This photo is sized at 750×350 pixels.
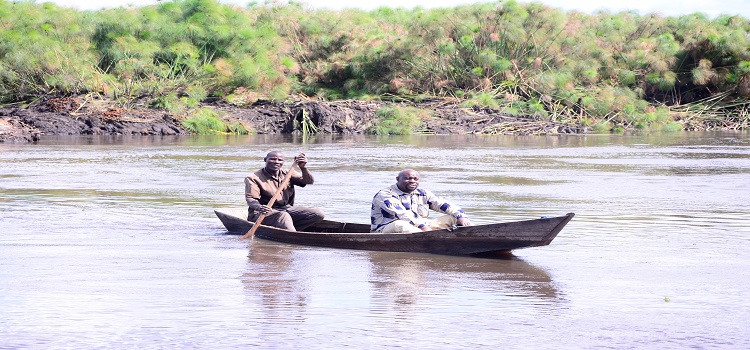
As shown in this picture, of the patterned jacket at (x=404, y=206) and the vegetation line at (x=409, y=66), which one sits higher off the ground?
the vegetation line at (x=409, y=66)

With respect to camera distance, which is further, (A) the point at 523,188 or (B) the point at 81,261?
(A) the point at 523,188

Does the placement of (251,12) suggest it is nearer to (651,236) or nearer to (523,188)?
(523,188)

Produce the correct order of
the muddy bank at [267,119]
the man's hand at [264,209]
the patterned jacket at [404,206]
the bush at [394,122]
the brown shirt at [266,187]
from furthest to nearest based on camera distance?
the bush at [394,122]
the muddy bank at [267,119]
the brown shirt at [266,187]
the man's hand at [264,209]
the patterned jacket at [404,206]

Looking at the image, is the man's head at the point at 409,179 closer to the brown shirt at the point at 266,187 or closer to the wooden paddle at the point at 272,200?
the wooden paddle at the point at 272,200

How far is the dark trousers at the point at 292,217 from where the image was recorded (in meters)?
11.2

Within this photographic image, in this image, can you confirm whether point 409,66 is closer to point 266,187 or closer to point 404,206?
point 266,187

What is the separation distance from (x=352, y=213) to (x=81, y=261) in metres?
4.77

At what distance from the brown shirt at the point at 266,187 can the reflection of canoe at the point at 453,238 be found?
0.42 m

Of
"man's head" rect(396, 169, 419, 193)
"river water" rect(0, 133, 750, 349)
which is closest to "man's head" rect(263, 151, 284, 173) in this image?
"river water" rect(0, 133, 750, 349)

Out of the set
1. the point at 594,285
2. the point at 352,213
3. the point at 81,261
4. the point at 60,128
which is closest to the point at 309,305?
the point at 594,285

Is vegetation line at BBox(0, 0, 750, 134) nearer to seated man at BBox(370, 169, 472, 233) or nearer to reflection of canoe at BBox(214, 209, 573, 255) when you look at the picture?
reflection of canoe at BBox(214, 209, 573, 255)

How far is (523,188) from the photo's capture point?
17.5m

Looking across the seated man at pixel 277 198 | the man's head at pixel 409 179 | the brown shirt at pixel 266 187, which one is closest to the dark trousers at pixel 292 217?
the seated man at pixel 277 198

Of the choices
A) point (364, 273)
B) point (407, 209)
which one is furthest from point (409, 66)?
point (364, 273)
